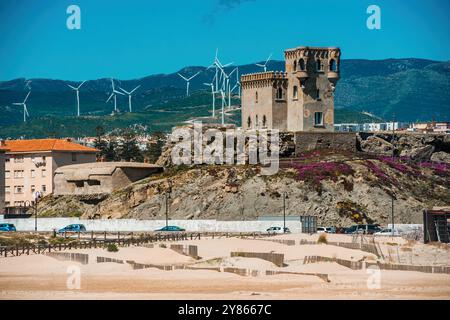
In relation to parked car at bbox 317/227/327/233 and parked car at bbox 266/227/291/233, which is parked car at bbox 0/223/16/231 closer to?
parked car at bbox 266/227/291/233

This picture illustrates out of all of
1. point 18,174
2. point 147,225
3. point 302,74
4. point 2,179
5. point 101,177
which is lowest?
point 147,225

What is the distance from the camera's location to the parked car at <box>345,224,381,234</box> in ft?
314

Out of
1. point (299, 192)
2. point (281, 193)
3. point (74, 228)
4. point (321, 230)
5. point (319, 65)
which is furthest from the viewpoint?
point (319, 65)

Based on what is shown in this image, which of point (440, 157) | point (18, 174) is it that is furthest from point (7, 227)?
point (440, 157)

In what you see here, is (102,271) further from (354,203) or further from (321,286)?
(354,203)

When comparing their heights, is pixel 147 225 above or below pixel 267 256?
above

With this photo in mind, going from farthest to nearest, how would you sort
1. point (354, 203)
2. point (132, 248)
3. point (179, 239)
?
point (354, 203)
point (179, 239)
point (132, 248)

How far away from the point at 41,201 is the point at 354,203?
39155mm

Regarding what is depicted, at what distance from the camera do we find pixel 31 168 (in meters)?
137

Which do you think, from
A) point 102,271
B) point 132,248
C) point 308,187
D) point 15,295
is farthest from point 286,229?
point 15,295

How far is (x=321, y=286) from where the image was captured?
58844 mm

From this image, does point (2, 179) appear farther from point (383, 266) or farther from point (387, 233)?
point (383, 266)

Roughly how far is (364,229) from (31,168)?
54.0 metres

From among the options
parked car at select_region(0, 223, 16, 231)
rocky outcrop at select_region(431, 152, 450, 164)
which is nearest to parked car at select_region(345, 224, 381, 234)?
rocky outcrop at select_region(431, 152, 450, 164)
